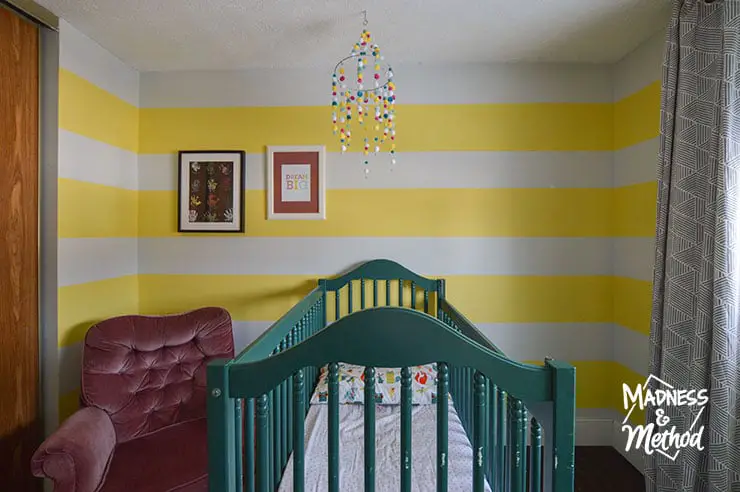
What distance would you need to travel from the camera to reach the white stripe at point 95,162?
6.51ft

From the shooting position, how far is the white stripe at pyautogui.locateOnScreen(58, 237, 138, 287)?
6.55 ft

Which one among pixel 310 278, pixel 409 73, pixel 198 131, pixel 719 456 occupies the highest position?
pixel 409 73

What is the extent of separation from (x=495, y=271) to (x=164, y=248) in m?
2.03

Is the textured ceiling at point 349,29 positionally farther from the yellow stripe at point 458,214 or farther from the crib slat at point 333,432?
the crib slat at point 333,432

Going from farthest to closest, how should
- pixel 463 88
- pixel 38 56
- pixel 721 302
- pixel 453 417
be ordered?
1. pixel 463 88
2. pixel 38 56
3. pixel 453 417
4. pixel 721 302

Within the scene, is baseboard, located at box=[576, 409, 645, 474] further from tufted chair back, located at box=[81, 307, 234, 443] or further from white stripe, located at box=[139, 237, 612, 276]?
tufted chair back, located at box=[81, 307, 234, 443]

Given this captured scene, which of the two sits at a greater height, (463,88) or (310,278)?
(463,88)

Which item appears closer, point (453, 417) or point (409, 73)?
point (453, 417)

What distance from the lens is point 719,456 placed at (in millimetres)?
1516

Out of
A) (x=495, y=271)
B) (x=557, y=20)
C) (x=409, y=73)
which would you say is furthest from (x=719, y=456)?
(x=409, y=73)

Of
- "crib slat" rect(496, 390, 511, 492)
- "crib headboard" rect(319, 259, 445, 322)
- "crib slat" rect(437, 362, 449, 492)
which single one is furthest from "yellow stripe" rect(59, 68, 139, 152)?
"crib slat" rect(496, 390, 511, 492)

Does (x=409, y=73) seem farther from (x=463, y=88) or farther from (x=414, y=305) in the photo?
(x=414, y=305)

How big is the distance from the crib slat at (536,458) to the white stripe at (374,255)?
1565mm

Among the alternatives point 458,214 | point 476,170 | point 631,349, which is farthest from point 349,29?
point 631,349
